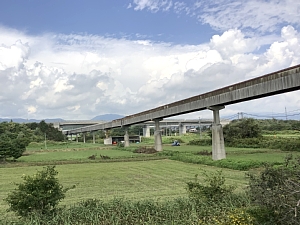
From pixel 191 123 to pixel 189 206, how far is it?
4637 inches

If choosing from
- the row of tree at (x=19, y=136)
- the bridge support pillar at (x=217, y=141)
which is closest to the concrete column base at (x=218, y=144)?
the bridge support pillar at (x=217, y=141)

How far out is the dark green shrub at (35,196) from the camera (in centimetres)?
887

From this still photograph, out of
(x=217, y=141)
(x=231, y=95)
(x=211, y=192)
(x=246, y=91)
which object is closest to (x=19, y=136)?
(x=217, y=141)

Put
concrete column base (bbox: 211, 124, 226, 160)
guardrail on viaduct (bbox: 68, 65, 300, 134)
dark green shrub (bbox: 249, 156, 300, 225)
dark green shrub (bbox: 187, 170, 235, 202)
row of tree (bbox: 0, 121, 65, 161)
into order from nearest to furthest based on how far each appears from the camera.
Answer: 1. dark green shrub (bbox: 249, 156, 300, 225)
2. dark green shrub (bbox: 187, 170, 235, 202)
3. guardrail on viaduct (bbox: 68, 65, 300, 134)
4. concrete column base (bbox: 211, 124, 226, 160)
5. row of tree (bbox: 0, 121, 65, 161)

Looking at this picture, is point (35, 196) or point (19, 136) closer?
point (35, 196)

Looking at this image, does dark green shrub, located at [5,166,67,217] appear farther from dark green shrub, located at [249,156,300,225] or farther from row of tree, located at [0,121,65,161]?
row of tree, located at [0,121,65,161]

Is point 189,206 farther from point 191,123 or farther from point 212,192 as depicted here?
point 191,123

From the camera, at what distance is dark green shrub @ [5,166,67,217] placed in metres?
8.87

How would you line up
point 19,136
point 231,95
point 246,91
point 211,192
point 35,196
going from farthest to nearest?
1. point 19,136
2. point 231,95
3. point 246,91
4. point 211,192
5. point 35,196

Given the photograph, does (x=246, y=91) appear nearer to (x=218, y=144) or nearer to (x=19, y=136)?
(x=218, y=144)

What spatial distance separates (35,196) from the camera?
29.1ft

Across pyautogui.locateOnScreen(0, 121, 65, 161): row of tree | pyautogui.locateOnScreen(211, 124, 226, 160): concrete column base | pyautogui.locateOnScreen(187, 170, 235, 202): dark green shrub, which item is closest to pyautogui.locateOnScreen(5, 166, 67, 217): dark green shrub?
pyautogui.locateOnScreen(187, 170, 235, 202): dark green shrub

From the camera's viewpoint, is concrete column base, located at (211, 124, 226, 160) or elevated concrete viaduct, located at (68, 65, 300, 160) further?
concrete column base, located at (211, 124, 226, 160)

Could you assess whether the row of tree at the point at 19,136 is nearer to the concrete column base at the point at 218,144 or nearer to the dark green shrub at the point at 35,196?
the concrete column base at the point at 218,144
